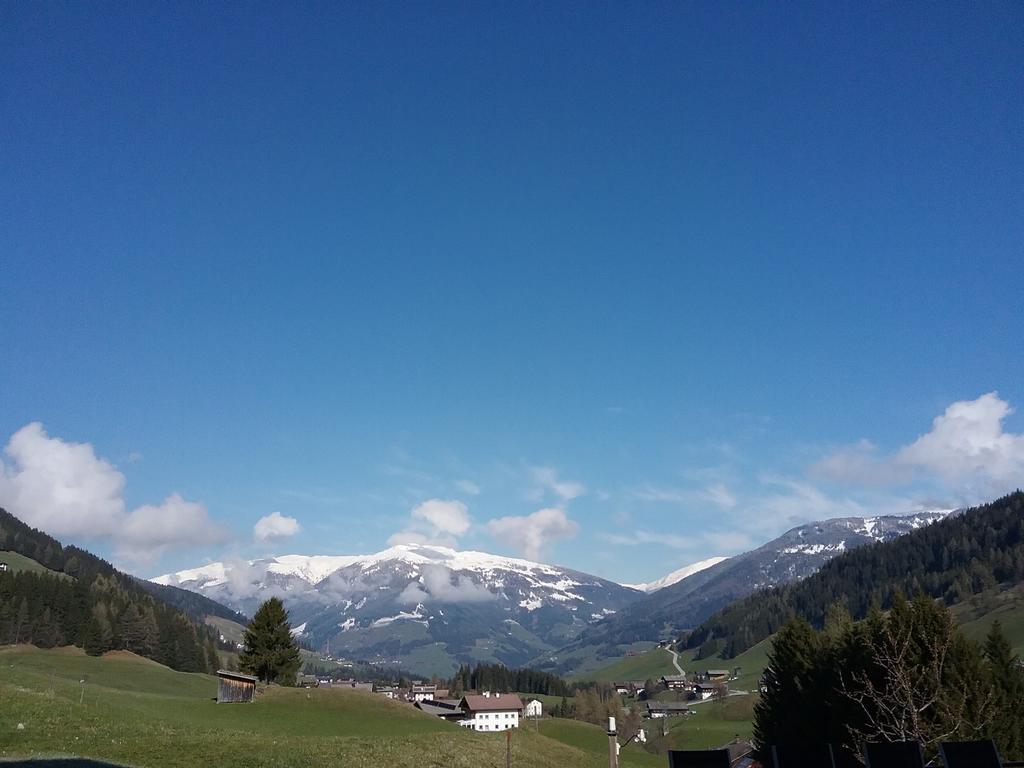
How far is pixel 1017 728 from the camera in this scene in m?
44.9

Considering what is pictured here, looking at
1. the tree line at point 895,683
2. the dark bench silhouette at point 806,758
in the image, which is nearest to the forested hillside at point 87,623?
the tree line at point 895,683

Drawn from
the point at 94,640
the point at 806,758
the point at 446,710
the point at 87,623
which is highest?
the point at 87,623

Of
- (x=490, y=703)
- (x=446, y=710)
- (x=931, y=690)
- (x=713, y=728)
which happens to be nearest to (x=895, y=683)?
(x=931, y=690)

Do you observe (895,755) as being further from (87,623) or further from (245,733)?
(87,623)

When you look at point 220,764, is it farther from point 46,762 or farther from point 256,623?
point 256,623

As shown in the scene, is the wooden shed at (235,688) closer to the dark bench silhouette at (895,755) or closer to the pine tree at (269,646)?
the pine tree at (269,646)

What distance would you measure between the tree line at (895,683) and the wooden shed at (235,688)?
54.0 m

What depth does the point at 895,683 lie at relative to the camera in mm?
32812

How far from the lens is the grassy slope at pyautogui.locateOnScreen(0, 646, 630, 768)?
36.0 m

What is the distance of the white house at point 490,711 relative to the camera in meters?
167

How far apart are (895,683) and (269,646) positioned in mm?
87610

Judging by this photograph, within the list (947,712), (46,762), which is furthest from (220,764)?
(947,712)

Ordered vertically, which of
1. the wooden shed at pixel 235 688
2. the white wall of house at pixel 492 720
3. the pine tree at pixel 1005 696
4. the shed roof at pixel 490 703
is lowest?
the white wall of house at pixel 492 720

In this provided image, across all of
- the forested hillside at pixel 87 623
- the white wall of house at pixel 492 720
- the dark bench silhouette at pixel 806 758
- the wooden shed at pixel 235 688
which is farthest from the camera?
the white wall of house at pixel 492 720
